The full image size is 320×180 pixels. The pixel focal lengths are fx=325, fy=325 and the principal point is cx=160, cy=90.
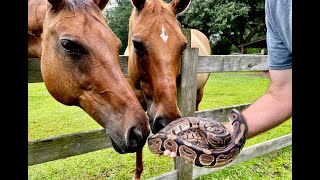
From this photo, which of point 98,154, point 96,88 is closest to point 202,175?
point 98,154

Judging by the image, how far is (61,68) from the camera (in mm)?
2389

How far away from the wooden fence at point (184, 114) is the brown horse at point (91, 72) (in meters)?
0.57

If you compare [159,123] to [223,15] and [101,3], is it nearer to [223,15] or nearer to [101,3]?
[101,3]

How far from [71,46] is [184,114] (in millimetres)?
2031

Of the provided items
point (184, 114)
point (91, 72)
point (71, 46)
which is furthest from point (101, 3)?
point (184, 114)

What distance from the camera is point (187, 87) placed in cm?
401

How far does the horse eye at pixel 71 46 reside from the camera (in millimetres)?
2301

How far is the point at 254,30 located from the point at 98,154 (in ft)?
76.0

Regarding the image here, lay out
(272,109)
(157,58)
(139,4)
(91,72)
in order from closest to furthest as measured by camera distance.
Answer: (272,109)
(91,72)
(157,58)
(139,4)

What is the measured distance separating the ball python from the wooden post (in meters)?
1.66

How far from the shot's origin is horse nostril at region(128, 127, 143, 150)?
7.22ft

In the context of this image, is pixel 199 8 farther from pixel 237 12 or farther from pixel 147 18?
pixel 147 18

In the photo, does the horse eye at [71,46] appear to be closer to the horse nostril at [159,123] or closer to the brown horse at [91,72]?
the brown horse at [91,72]

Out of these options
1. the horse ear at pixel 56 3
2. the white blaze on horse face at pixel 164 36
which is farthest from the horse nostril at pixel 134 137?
the white blaze on horse face at pixel 164 36
